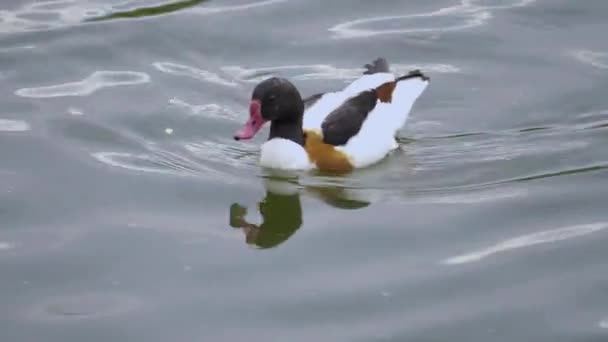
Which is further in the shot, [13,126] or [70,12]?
[70,12]

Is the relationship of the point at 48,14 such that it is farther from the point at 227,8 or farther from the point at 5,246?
the point at 5,246

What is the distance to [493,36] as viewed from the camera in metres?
13.3

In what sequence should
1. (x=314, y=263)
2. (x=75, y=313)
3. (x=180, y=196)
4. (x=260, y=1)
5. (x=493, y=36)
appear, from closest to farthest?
(x=75, y=313) < (x=314, y=263) < (x=180, y=196) < (x=493, y=36) < (x=260, y=1)

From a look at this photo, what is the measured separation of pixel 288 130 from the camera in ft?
36.2

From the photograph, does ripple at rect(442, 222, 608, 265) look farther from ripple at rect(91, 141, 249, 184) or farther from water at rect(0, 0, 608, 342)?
ripple at rect(91, 141, 249, 184)

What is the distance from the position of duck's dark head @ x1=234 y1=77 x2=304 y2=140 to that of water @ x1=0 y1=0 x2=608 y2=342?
0.37m

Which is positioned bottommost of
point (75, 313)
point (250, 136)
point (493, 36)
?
point (75, 313)

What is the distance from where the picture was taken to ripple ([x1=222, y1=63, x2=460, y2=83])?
12.7 metres

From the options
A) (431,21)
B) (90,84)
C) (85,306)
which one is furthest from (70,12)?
(85,306)

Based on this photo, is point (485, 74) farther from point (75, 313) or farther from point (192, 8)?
point (75, 313)

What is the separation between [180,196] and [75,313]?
1911mm

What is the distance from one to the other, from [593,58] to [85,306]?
6089mm

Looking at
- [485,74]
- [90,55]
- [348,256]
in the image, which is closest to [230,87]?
[90,55]

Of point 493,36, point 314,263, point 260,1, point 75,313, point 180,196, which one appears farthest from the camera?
point 260,1
